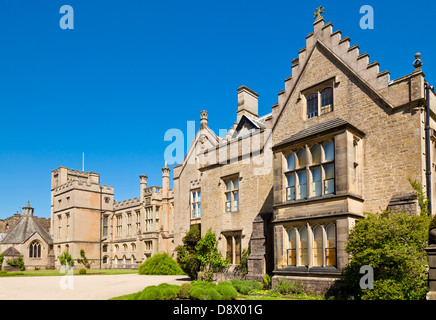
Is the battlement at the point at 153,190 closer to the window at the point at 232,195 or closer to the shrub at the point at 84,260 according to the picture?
the shrub at the point at 84,260

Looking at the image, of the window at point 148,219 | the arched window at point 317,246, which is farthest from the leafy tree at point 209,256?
the window at point 148,219

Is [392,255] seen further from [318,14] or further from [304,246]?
[318,14]

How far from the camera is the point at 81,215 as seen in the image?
51.6 meters

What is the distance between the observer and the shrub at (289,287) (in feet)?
49.4

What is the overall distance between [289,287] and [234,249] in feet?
19.7

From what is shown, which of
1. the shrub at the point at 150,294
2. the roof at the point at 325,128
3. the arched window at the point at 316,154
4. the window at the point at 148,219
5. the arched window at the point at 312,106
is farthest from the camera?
the window at the point at 148,219

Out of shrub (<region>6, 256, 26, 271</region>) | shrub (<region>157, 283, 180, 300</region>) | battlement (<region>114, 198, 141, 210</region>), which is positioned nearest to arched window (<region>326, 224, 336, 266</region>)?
shrub (<region>157, 283, 180, 300</region>)

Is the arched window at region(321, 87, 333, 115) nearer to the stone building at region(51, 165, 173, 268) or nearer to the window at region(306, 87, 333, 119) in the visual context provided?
the window at region(306, 87, 333, 119)

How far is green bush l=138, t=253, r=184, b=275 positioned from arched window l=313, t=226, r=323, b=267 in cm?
1731

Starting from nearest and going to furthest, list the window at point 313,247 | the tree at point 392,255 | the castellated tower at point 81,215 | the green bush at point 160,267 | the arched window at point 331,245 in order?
the tree at point 392,255 → the arched window at point 331,245 → the window at point 313,247 → the green bush at point 160,267 → the castellated tower at point 81,215

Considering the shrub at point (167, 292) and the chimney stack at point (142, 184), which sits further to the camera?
the chimney stack at point (142, 184)

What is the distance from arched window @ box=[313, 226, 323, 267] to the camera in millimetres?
14849

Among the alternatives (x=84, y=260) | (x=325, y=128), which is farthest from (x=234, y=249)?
(x=84, y=260)

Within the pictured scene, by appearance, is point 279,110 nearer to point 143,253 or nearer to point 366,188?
point 366,188
